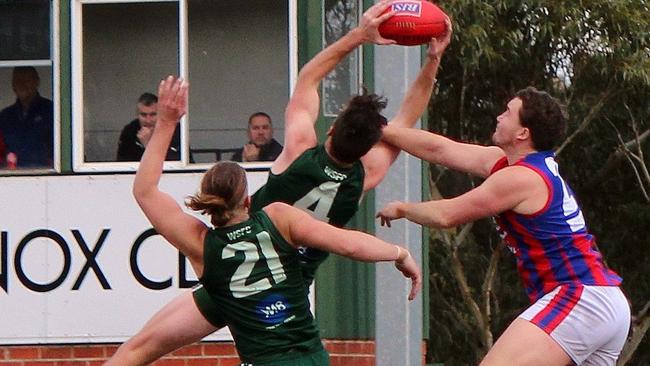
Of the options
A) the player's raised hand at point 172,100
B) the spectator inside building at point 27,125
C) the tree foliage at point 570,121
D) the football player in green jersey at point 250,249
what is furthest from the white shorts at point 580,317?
the tree foliage at point 570,121

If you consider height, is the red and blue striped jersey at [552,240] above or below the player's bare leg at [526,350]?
above

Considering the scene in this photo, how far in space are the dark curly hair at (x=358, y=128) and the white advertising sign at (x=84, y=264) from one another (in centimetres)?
413

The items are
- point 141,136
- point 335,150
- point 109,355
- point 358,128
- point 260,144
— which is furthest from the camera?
point 141,136

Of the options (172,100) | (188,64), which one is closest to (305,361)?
(172,100)

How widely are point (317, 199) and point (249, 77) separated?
4417 mm

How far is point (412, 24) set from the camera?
27.3ft

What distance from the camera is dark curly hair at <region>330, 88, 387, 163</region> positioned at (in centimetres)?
758

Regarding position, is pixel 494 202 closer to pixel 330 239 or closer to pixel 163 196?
pixel 330 239

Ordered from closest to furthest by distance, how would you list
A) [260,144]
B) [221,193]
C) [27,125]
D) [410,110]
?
[221,193] < [410,110] < [260,144] < [27,125]

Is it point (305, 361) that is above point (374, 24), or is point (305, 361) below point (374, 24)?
below

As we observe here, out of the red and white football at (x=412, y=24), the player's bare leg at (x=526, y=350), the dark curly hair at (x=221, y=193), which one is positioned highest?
the red and white football at (x=412, y=24)

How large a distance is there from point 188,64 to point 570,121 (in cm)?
1085

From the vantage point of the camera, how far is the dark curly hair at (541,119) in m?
7.88

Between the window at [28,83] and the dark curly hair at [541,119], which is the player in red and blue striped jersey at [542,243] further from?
the window at [28,83]
